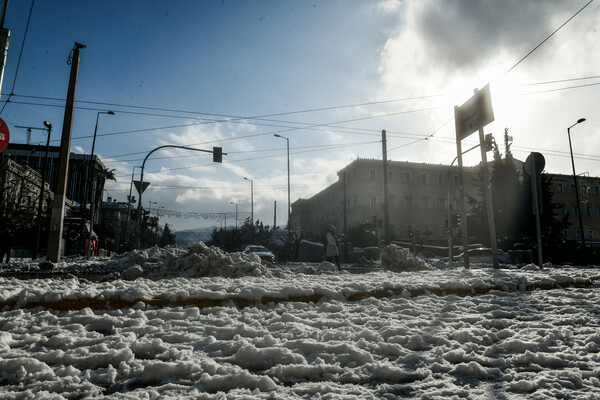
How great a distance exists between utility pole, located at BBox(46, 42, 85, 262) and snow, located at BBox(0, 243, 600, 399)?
9289 mm

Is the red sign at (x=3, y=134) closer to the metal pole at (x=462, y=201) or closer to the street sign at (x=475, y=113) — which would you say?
the metal pole at (x=462, y=201)

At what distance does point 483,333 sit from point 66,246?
2979cm

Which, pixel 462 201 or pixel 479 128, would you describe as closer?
pixel 479 128

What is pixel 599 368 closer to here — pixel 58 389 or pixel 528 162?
pixel 58 389

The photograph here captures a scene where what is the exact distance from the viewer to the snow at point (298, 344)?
77.3 inches

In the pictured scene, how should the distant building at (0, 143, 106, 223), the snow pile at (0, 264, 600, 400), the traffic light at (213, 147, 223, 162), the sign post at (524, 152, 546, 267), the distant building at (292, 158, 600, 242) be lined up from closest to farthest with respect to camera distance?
the snow pile at (0, 264, 600, 400)
the sign post at (524, 152, 546, 267)
the traffic light at (213, 147, 223, 162)
the distant building at (292, 158, 600, 242)
the distant building at (0, 143, 106, 223)

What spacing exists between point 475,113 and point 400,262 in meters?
5.04

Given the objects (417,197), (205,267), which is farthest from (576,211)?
(205,267)

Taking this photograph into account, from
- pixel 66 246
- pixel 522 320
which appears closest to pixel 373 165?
pixel 66 246

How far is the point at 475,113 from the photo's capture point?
1066 cm

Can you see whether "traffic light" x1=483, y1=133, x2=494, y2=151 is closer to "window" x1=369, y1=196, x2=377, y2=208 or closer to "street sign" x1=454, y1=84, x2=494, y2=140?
"street sign" x1=454, y1=84, x2=494, y2=140

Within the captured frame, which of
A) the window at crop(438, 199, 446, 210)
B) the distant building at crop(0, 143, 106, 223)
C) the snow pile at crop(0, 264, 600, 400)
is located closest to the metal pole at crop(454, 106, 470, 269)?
the snow pile at crop(0, 264, 600, 400)

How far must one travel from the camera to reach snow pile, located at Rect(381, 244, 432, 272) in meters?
11.3

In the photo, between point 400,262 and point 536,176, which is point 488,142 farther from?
point 400,262
